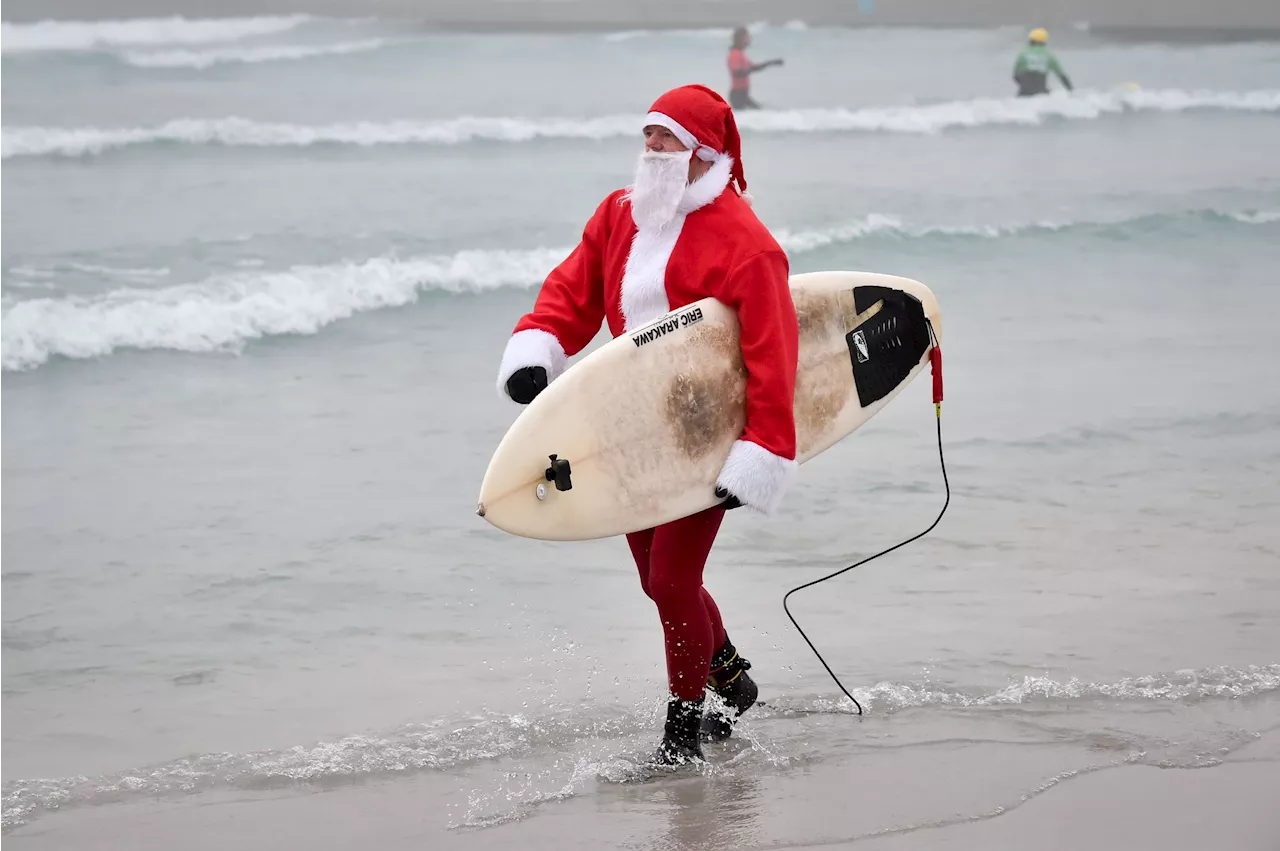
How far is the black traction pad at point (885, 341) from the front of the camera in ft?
9.93

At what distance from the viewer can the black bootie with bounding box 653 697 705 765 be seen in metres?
2.73

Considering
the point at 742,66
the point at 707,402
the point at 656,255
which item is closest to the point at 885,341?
the point at 707,402

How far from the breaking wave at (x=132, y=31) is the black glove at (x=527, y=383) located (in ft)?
31.1

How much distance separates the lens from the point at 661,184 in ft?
8.52

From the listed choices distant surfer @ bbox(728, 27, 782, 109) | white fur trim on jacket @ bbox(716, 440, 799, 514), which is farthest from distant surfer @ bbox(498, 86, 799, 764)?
distant surfer @ bbox(728, 27, 782, 109)

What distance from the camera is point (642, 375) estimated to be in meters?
2.72

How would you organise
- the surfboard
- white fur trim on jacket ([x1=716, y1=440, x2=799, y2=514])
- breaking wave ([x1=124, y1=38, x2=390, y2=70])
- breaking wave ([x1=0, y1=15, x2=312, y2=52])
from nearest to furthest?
white fur trim on jacket ([x1=716, y1=440, x2=799, y2=514]) < the surfboard < breaking wave ([x1=0, y1=15, x2=312, y2=52]) < breaking wave ([x1=124, y1=38, x2=390, y2=70])

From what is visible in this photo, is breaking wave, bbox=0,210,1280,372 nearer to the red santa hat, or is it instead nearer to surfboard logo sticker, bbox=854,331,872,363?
surfboard logo sticker, bbox=854,331,872,363

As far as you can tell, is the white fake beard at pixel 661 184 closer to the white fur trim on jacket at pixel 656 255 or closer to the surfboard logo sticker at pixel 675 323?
the white fur trim on jacket at pixel 656 255

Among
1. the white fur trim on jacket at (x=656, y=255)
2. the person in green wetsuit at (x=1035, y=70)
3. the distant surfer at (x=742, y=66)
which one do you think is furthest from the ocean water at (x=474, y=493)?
the person in green wetsuit at (x=1035, y=70)

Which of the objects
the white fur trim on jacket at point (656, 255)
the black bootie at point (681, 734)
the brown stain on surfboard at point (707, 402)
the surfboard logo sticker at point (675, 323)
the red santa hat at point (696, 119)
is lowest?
the black bootie at point (681, 734)

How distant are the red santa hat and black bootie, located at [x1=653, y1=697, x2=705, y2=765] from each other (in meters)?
0.99

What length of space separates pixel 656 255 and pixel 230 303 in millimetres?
5619

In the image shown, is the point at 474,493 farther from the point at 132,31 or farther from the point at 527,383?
the point at 132,31
